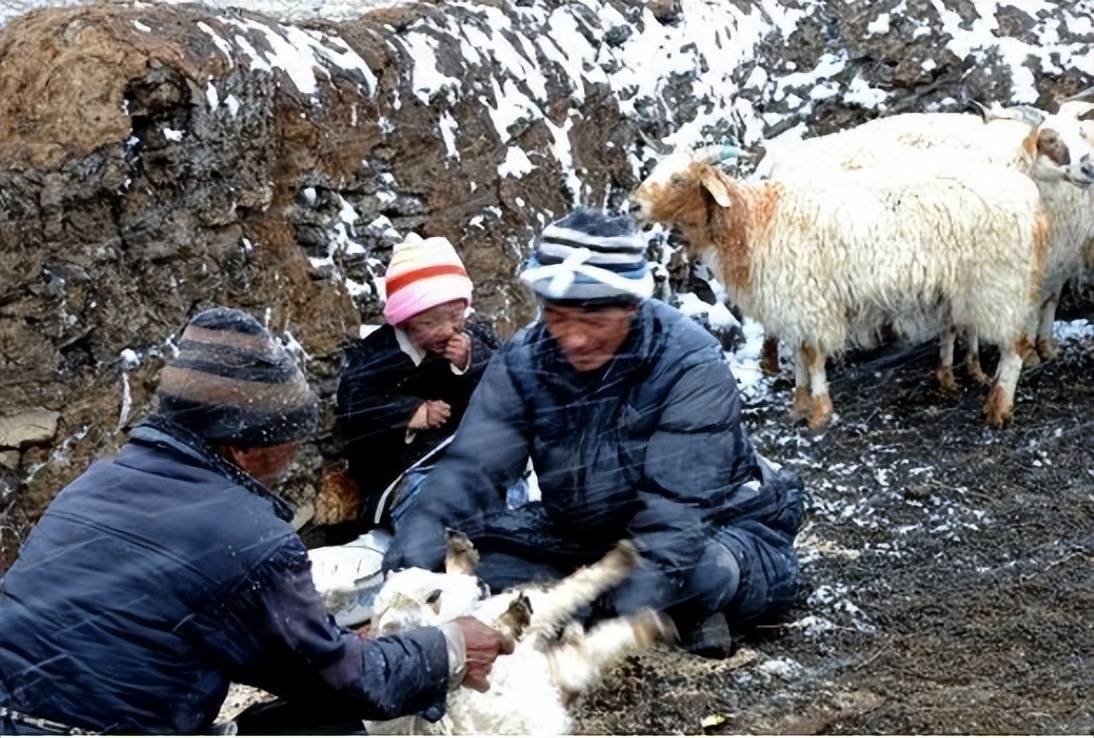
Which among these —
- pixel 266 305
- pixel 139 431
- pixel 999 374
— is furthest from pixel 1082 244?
pixel 139 431

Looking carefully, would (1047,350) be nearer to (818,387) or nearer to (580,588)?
(818,387)

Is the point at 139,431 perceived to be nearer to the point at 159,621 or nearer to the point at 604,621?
the point at 159,621

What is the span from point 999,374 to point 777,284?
1.29 meters

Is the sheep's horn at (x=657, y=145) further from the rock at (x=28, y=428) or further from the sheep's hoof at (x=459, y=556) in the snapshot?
the sheep's hoof at (x=459, y=556)

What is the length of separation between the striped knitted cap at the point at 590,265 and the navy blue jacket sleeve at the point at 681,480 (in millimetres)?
346

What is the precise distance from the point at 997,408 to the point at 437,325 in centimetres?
376

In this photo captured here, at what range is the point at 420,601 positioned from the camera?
328 cm

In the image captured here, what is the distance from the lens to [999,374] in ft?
24.7

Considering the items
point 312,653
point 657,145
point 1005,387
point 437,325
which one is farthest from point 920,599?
point 657,145

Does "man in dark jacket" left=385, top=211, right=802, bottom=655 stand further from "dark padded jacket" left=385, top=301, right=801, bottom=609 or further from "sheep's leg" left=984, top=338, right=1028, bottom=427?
"sheep's leg" left=984, top=338, right=1028, bottom=427

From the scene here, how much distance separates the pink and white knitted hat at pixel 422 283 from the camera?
16.2 ft

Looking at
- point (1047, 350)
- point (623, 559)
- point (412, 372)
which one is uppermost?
point (412, 372)

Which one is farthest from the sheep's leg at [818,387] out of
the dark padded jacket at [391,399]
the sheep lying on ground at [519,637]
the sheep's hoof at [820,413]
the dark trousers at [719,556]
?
the sheep lying on ground at [519,637]

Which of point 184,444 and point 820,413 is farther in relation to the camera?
point 820,413
